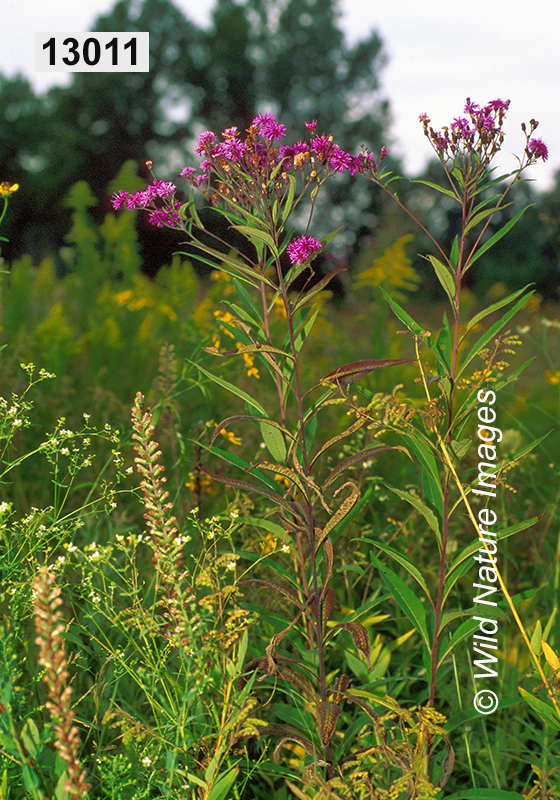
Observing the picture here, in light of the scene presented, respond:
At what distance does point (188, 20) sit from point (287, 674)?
2576 cm

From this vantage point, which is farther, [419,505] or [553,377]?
[553,377]

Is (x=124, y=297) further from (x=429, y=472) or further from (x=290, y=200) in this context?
(x=429, y=472)

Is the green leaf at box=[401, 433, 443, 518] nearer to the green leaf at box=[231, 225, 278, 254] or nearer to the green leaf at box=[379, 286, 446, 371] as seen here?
the green leaf at box=[379, 286, 446, 371]

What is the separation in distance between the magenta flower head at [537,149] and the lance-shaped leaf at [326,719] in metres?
1.17

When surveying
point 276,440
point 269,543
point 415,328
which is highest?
point 415,328

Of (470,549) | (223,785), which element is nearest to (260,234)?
(470,549)

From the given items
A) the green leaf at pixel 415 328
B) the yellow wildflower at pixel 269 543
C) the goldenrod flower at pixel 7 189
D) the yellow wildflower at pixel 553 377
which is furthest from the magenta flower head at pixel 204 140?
the yellow wildflower at pixel 553 377

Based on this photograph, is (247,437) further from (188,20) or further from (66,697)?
(188,20)

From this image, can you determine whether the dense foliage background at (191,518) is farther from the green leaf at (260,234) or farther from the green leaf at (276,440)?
the green leaf at (260,234)

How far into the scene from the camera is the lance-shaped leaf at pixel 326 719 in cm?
126

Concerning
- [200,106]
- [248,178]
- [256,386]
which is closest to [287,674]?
[248,178]

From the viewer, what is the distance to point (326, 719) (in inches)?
49.6

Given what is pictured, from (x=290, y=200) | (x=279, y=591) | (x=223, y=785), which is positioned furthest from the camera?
(x=279, y=591)

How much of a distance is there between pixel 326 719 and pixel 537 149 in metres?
1.21
